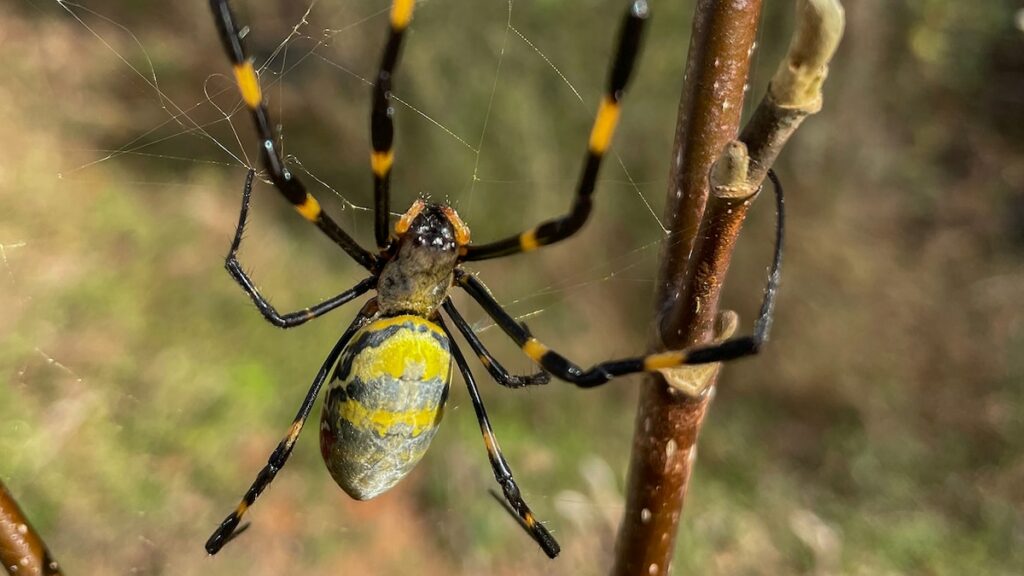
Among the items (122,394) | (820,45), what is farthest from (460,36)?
(820,45)

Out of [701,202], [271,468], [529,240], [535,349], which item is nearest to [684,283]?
[701,202]

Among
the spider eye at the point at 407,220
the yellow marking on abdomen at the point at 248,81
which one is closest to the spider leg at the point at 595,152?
the spider eye at the point at 407,220

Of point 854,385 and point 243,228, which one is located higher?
point 243,228

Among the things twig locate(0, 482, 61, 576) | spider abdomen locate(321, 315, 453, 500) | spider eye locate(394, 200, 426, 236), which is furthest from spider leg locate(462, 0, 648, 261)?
twig locate(0, 482, 61, 576)

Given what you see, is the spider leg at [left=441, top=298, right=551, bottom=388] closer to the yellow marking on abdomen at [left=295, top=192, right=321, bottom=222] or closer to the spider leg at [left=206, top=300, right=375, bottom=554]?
the spider leg at [left=206, top=300, right=375, bottom=554]

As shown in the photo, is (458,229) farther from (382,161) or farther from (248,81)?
(248,81)

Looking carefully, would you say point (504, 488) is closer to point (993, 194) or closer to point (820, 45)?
point (820, 45)

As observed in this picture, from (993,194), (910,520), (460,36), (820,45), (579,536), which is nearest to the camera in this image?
(820,45)
